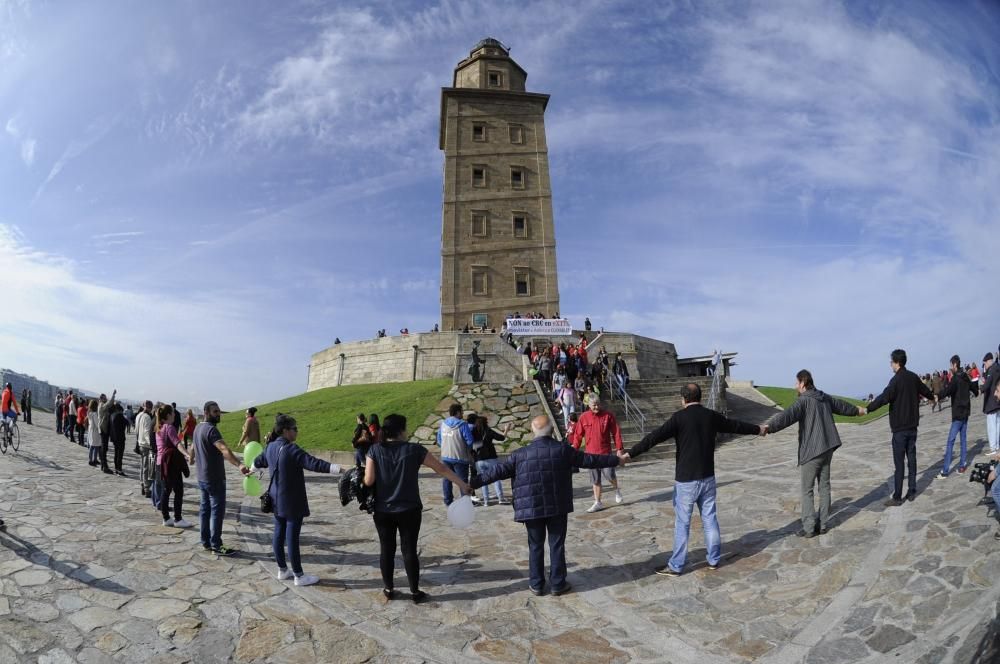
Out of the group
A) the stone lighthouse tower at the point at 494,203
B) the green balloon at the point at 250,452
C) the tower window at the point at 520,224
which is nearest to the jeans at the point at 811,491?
the green balloon at the point at 250,452

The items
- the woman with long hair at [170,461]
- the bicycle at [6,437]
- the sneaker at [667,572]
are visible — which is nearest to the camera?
the sneaker at [667,572]

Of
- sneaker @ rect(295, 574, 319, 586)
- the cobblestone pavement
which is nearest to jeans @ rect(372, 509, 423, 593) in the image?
the cobblestone pavement

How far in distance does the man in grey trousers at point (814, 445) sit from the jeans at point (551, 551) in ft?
9.99

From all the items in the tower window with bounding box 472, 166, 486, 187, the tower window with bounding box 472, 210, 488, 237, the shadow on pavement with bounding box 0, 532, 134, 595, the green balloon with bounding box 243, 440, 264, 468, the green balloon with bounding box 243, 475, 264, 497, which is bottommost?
the shadow on pavement with bounding box 0, 532, 134, 595

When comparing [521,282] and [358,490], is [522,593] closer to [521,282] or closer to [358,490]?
[358,490]

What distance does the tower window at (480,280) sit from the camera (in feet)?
117

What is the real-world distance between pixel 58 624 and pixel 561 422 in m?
14.8

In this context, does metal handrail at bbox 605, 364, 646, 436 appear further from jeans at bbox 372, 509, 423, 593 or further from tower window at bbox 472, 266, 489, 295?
tower window at bbox 472, 266, 489, 295

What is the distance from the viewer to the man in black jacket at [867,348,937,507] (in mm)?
7117

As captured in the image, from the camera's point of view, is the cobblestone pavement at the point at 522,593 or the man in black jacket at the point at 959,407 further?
the man in black jacket at the point at 959,407

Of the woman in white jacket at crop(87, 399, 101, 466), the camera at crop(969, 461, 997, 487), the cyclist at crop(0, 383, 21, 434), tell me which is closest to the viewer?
the camera at crop(969, 461, 997, 487)

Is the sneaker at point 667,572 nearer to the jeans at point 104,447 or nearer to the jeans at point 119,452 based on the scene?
the jeans at point 119,452

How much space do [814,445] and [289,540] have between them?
6277 mm

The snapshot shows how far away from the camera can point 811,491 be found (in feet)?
22.0
